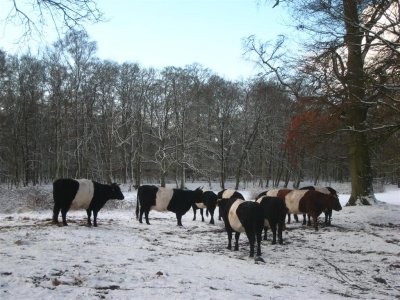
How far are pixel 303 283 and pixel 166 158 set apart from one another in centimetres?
3458

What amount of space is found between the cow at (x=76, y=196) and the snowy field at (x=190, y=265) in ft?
2.16

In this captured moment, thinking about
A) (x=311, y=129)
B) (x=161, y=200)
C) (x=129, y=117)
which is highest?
(x=129, y=117)

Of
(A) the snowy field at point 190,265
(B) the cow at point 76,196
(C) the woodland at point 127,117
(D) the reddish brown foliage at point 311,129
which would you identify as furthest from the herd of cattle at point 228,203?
(C) the woodland at point 127,117

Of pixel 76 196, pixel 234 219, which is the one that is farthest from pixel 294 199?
pixel 76 196

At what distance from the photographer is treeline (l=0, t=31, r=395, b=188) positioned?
127ft

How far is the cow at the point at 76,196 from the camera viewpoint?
1166 cm

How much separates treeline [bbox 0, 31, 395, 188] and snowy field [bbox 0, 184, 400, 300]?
2657cm

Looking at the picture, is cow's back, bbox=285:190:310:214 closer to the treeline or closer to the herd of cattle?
the herd of cattle

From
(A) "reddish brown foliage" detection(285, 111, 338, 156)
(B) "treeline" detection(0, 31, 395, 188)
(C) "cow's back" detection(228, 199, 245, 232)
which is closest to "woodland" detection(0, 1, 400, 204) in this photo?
(B) "treeline" detection(0, 31, 395, 188)

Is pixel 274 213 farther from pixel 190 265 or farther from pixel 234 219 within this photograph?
pixel 190 265

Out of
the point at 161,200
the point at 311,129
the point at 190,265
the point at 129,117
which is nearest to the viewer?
the point at 190,265

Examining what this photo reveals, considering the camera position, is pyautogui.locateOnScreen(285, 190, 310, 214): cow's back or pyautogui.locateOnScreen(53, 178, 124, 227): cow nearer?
pyautogui.locateOnScreen(53, 178, 124, 227): cow

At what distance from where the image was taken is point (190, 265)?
297 inches

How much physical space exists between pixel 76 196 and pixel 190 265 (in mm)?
5670
